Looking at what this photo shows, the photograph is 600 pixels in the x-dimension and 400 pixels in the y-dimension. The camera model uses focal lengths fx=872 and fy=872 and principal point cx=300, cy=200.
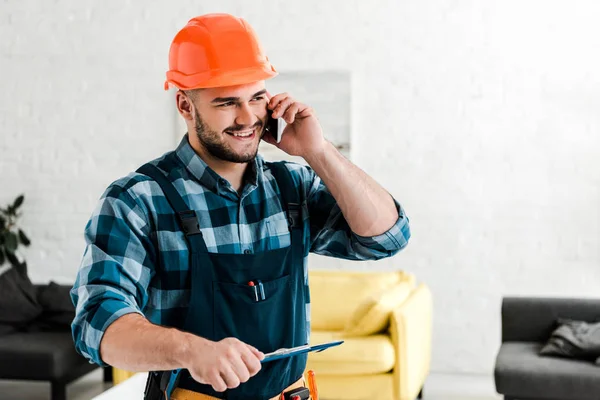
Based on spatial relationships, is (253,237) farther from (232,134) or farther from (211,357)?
(211,357)

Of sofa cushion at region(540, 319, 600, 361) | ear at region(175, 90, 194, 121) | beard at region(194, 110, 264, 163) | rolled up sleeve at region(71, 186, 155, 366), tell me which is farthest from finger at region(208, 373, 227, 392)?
sofa cushion at region(540, 319, 600, 361)

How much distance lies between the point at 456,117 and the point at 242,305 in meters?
4.16

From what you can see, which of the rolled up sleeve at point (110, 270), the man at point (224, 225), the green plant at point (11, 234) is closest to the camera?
the rolled up sleeve at point (110, 270)

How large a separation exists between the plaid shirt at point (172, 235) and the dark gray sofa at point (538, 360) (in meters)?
2.71

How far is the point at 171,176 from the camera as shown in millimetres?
1594

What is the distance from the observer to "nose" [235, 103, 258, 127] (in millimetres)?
1549

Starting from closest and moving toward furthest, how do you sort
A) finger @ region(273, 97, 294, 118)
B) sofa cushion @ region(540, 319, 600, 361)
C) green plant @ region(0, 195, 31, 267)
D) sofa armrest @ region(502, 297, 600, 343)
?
finger @ region(273, 97, 294, 118) < sofa cushion @ region(540, 319, 600, 361) < sofa armrest @ region(502, 297, 600, 343) < green plant @ region(0, 195, 31, 267)

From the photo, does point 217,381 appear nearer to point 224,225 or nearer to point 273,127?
point 224,225

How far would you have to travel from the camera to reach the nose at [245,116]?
5.08 ft

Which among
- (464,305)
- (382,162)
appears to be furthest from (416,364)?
(382,162)

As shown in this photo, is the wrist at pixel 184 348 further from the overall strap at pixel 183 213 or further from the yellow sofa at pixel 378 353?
the yellow sofa at pixel 378 353

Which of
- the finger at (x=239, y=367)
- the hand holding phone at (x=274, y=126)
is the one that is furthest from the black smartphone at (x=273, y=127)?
the finger at (x=239, y=367)

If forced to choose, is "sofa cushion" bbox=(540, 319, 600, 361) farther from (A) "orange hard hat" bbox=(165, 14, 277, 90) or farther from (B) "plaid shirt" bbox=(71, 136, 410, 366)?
(A) "orange hard hat" bbox=(165, 14, 277, 90)

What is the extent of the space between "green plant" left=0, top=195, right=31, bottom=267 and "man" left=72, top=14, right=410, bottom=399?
14.9 feet
